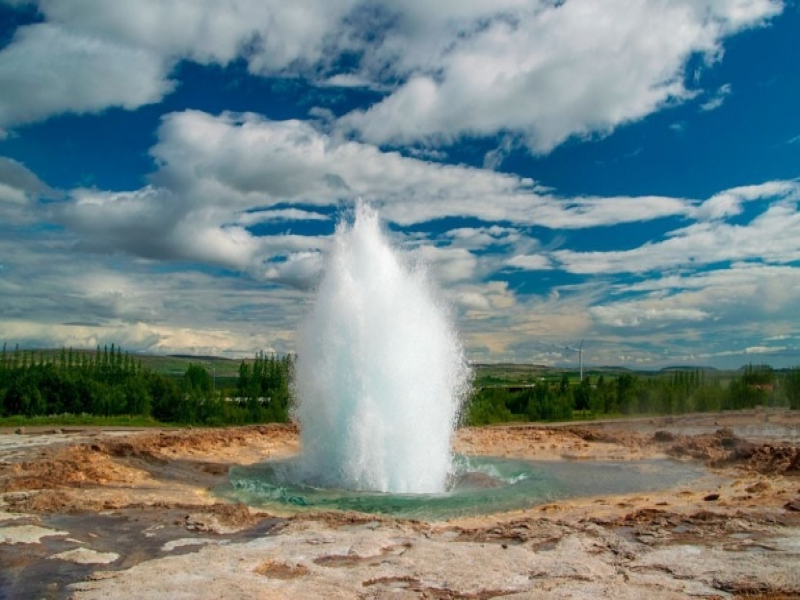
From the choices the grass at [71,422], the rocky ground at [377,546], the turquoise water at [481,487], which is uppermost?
the rocky ground at [377,546]

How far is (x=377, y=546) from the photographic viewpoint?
1016cm

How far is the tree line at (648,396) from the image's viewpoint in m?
50.8

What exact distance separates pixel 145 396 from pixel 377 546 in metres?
41.4

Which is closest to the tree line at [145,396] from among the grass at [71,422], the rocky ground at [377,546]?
the grass at [71,422]

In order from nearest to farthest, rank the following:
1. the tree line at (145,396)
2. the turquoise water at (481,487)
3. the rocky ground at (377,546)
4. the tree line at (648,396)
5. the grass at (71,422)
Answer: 1. the rocky ground at (377,546)
2. the turquoise water at (481,487)
3. the grass at (71,422)
4. the tree line at (145,396)
5. the tree line at (648,396)

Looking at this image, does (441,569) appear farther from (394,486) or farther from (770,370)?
(770,370)

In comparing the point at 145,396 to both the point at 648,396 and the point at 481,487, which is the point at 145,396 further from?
the point at 648,396

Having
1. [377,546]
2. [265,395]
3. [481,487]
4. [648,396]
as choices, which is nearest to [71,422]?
[265,395]

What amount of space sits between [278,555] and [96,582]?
2401mm

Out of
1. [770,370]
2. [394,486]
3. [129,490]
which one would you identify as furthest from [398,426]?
[770,370]

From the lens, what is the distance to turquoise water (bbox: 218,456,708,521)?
14914 mm

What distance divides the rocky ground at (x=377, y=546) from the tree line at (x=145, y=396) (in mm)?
25985

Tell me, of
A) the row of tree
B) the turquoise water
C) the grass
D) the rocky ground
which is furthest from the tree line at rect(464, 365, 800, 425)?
the rocky ground

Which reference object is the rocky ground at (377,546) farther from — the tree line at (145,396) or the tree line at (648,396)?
the tree line at (648,396)
